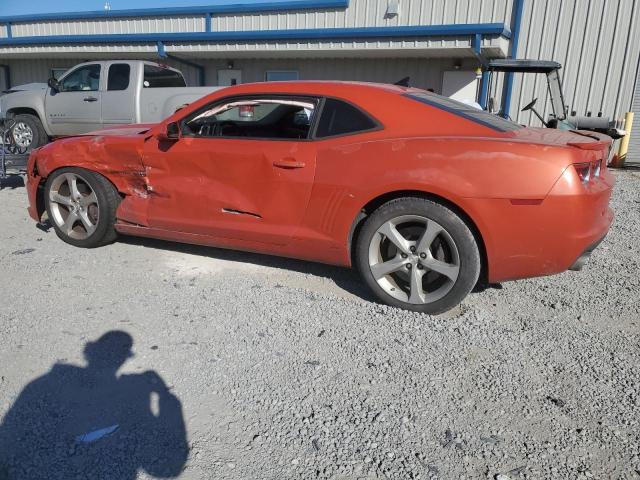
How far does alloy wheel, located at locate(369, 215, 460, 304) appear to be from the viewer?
339 centimetres

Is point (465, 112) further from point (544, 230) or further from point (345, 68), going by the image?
point (345, 68)

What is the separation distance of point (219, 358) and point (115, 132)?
2773 mm

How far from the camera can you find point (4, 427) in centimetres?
236

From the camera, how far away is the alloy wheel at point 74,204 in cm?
468

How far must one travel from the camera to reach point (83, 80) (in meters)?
9.72

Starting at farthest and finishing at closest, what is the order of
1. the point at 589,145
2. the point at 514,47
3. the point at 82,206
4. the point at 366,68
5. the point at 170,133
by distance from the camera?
the point at 366,68 → the point at 514,47 → the point at 82,206 → the point at 170,133 → the point at 589,145

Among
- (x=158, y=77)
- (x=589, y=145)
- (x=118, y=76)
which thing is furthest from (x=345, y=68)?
(x=589, y=145)

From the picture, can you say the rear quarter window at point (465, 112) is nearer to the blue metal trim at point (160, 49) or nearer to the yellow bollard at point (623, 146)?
the yellow bollard at point (623, 146)

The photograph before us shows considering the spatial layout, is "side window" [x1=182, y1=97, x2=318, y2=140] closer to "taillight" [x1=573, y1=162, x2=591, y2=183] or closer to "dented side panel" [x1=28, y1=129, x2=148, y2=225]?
"dented side panel" [x1=28, y1=129, x2=148, y2=225]

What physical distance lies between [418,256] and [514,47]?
11.5 metres

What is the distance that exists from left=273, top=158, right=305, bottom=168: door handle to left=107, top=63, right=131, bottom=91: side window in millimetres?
6603

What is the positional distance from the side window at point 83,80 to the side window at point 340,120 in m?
7.30

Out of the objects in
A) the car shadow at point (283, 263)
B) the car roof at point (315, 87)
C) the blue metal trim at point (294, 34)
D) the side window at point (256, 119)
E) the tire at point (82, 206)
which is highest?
the blue metal trim at point (294, 34)

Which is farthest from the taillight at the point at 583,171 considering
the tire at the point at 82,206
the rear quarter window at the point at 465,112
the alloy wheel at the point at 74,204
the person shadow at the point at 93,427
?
the alloy wheel at the point at 74,204
